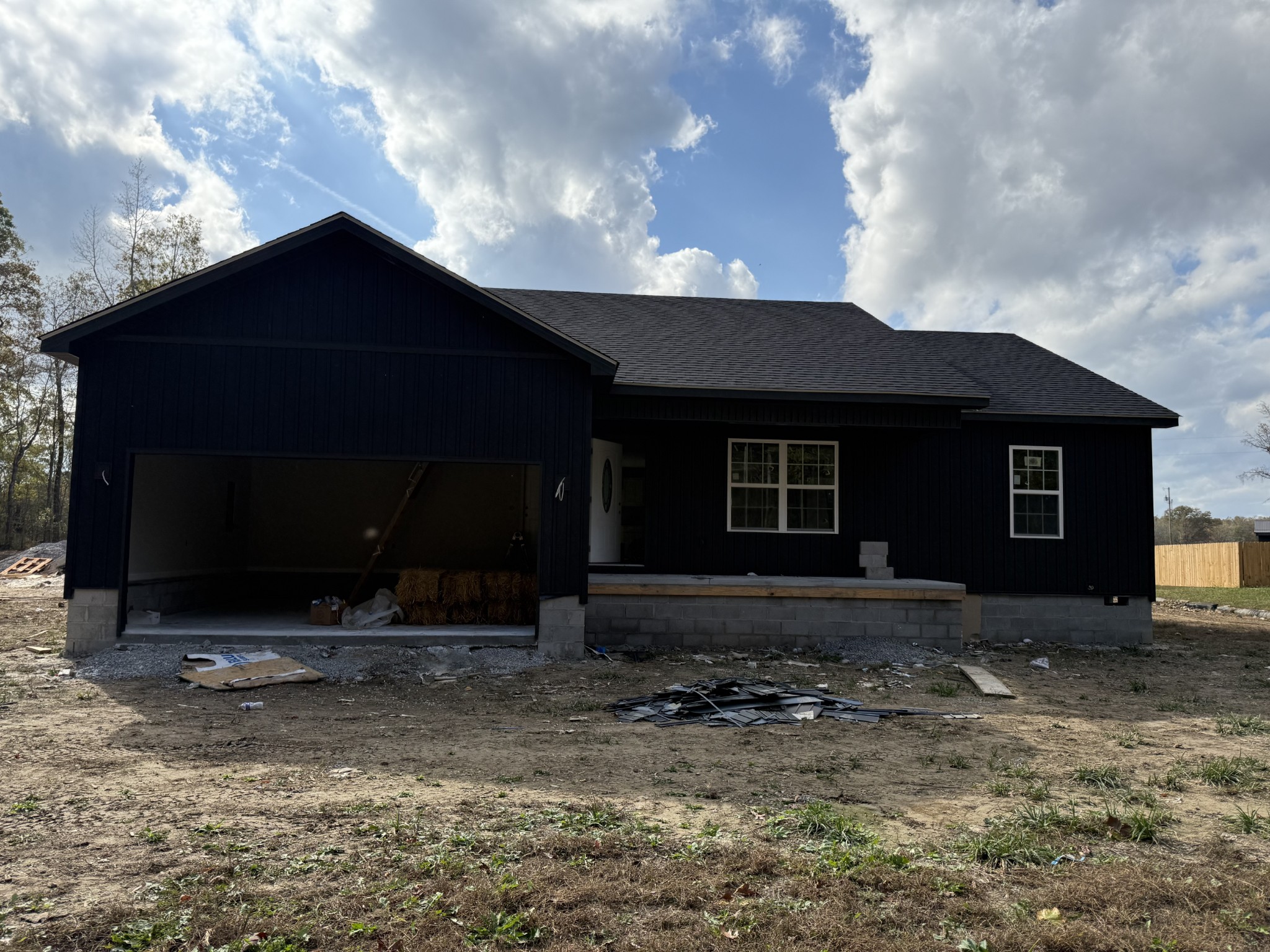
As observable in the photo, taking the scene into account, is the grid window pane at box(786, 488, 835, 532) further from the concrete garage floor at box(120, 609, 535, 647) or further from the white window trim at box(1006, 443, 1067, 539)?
the concrete garage floor at box(120, 609, 535, 647)

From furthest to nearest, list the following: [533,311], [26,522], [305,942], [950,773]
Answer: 1. [26,522]
2. [533,311]
3. [950,773]
4. [305,942]

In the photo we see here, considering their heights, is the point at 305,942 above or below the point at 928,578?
below

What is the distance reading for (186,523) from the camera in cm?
1272

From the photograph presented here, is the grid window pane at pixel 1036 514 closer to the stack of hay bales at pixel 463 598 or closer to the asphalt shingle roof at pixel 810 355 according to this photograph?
the asphalt shingle roof at pixel 810 355

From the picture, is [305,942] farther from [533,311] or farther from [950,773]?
[533,311]

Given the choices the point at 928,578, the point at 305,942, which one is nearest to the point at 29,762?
the point at 305,942

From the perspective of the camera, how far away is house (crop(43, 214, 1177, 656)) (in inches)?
391

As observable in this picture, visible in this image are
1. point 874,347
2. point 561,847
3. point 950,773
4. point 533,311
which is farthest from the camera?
point 533,311

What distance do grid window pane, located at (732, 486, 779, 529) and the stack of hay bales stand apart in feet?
11.1

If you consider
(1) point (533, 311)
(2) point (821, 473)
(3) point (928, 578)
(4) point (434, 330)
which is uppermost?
(1) point (533, 311)

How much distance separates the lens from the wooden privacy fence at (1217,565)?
26516mm

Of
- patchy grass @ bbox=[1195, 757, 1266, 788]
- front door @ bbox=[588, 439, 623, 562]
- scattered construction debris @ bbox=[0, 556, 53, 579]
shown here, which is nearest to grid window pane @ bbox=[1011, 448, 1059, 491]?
front door @ bbox=[588, 439, 623, 562]

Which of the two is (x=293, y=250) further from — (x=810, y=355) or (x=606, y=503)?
(x=810, y=355)

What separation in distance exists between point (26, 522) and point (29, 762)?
32687 millimetres
